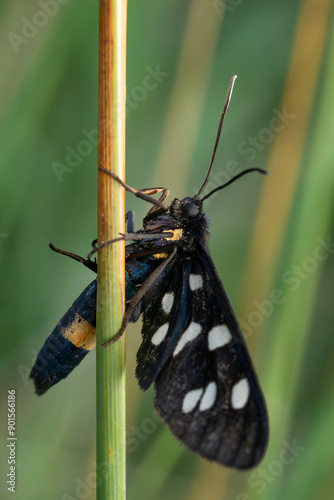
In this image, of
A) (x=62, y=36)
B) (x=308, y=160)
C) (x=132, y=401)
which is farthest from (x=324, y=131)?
(x=132, y=401)

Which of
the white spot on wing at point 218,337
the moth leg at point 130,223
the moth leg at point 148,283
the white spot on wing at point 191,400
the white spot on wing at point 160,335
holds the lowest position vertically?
the white spot on wing at point 191,400

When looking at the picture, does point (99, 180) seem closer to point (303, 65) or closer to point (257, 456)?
point (257, 456)

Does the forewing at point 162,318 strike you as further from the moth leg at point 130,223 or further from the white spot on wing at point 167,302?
the moth leg at point 130,223

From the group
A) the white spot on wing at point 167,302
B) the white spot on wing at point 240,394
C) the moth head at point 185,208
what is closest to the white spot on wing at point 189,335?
the white spot on wing at point 167,302

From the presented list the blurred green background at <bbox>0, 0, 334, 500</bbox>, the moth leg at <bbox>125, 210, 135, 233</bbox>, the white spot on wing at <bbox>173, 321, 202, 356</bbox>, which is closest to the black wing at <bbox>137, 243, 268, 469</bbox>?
the white spot on wing at <bbox>173, 321, 202, 356</bbox>

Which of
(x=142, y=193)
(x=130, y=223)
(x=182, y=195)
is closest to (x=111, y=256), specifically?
(x=142, y=193)

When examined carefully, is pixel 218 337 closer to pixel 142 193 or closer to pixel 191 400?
pixel 191 400
